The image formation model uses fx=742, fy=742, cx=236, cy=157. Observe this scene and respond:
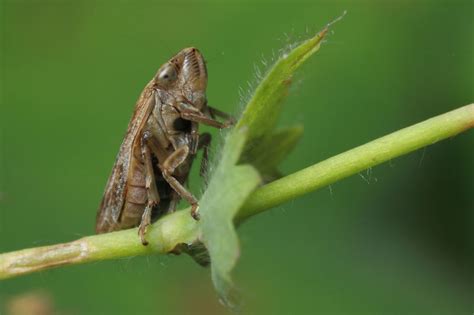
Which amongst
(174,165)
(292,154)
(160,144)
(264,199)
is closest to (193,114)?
(160,144)

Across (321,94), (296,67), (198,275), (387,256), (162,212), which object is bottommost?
(387,256)

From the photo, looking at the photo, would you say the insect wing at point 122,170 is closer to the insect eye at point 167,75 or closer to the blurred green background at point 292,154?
the insect eye at point 167,75

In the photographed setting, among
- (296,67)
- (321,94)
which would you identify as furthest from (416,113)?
(296,67)

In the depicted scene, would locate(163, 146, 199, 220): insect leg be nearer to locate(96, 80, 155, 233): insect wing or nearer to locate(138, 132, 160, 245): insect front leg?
locate(138, 132, 160, 245): insect front leg

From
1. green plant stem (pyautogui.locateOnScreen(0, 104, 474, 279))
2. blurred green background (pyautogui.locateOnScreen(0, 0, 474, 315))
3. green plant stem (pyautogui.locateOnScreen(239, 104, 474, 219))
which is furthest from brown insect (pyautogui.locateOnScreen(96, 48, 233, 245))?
green plant stem (pyautogui.locateOnScreen(239, 104, 474, 219))

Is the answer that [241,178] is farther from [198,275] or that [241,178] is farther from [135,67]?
[135,67]

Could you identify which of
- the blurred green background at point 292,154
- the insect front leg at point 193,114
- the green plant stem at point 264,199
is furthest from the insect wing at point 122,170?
the blurred green background at point 292,154

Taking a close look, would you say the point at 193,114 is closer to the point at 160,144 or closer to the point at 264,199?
the point at 160,144
